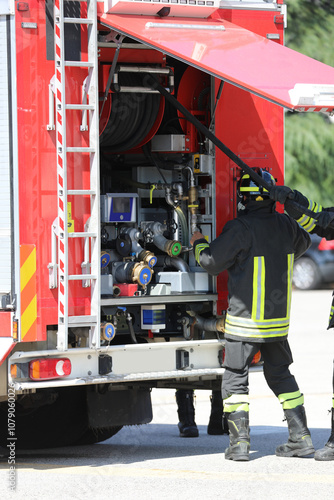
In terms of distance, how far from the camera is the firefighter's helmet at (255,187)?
23.9 feet

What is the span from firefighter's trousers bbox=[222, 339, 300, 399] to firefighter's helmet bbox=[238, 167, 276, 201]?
100 centimetres

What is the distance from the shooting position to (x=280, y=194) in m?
7.14

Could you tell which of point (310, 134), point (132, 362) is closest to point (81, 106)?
point (132, 362)

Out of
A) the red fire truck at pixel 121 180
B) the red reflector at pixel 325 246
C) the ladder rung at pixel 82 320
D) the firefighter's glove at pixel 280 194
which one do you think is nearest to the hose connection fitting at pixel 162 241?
the red fire truck at pixel 121 180

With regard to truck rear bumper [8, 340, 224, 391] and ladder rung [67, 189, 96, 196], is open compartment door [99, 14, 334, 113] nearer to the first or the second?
ladder rung [67, 189, 96, 196]

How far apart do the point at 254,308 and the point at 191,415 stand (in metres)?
1.86

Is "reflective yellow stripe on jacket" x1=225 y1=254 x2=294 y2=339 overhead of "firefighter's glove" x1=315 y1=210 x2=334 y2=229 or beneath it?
beneath

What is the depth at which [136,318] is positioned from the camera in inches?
295

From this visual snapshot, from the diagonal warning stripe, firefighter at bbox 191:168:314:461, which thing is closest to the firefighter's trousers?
firefighter at bbox 191:168:314:461

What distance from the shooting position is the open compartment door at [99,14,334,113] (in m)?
6.46

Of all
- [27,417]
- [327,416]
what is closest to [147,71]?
[27,417]

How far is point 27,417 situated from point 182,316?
4.80ft

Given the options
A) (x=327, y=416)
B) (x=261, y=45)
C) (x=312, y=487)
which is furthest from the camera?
(x=327, y=416)

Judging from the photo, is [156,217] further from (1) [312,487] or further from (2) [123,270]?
(1) [312,487]
